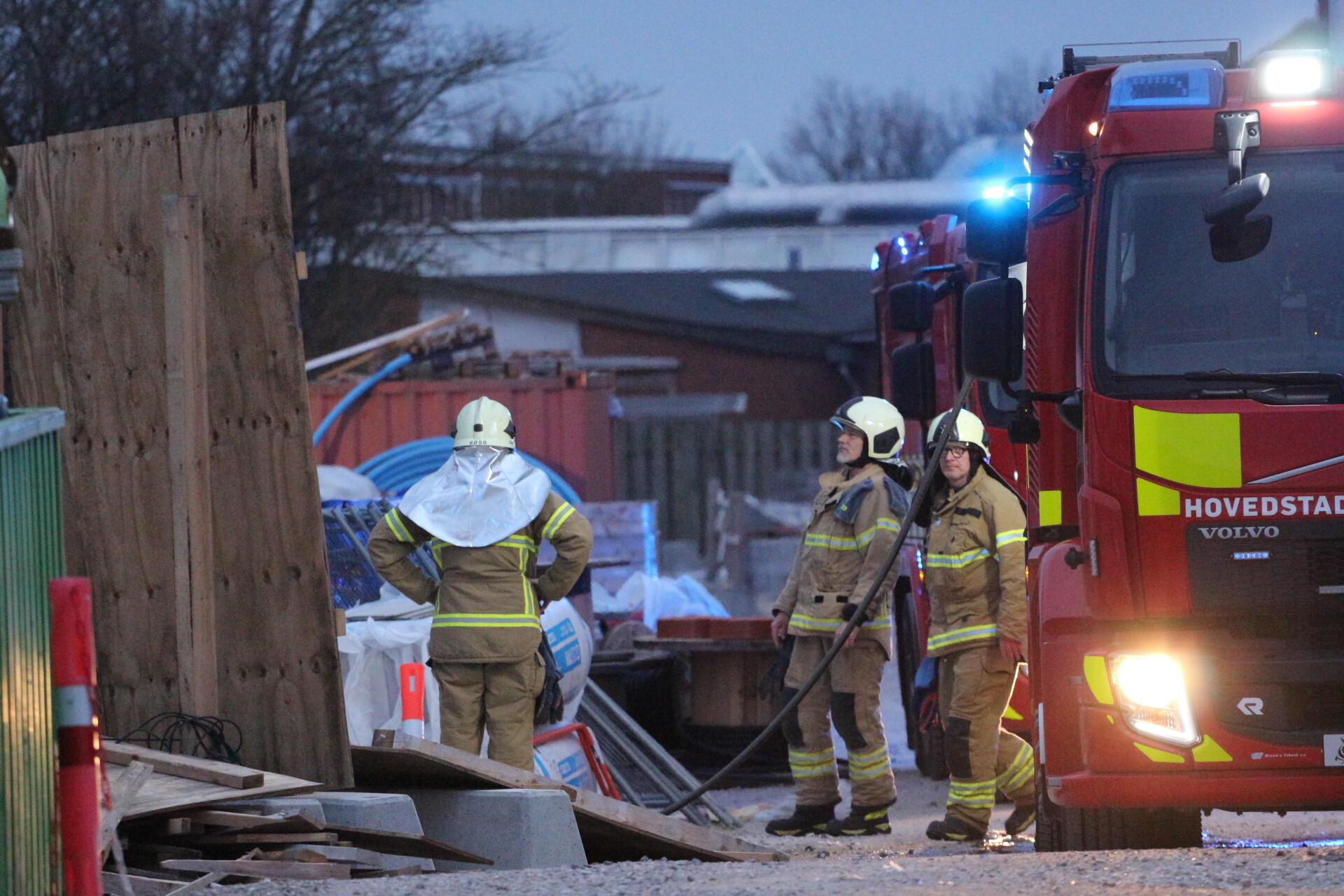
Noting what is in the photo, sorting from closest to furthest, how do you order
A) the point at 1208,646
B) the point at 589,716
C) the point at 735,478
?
the point at 1208,646
the point at 589,716
the point at 735,478

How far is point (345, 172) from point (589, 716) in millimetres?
14197

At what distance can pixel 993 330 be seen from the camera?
238 inches

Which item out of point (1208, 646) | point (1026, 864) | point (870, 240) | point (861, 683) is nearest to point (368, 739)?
point (861, 683)

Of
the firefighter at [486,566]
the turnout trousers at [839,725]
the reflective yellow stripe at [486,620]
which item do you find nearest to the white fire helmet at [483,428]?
the firefighter at [486,566]

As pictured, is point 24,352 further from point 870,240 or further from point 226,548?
point 870,240

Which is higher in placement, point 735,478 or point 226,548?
point 226,548

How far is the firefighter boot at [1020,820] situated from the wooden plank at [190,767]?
3650 mm

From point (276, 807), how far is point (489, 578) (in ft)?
5.63

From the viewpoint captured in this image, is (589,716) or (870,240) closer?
(589,716)

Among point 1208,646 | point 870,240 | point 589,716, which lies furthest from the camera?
point 870,240

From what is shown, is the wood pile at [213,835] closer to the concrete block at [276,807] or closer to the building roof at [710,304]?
the concrete block at [276,807]

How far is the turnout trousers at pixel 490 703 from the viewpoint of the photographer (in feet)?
23.7

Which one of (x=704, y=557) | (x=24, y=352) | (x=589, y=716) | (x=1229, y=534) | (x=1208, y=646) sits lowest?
(x=704, y=557)

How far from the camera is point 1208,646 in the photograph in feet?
18.0
